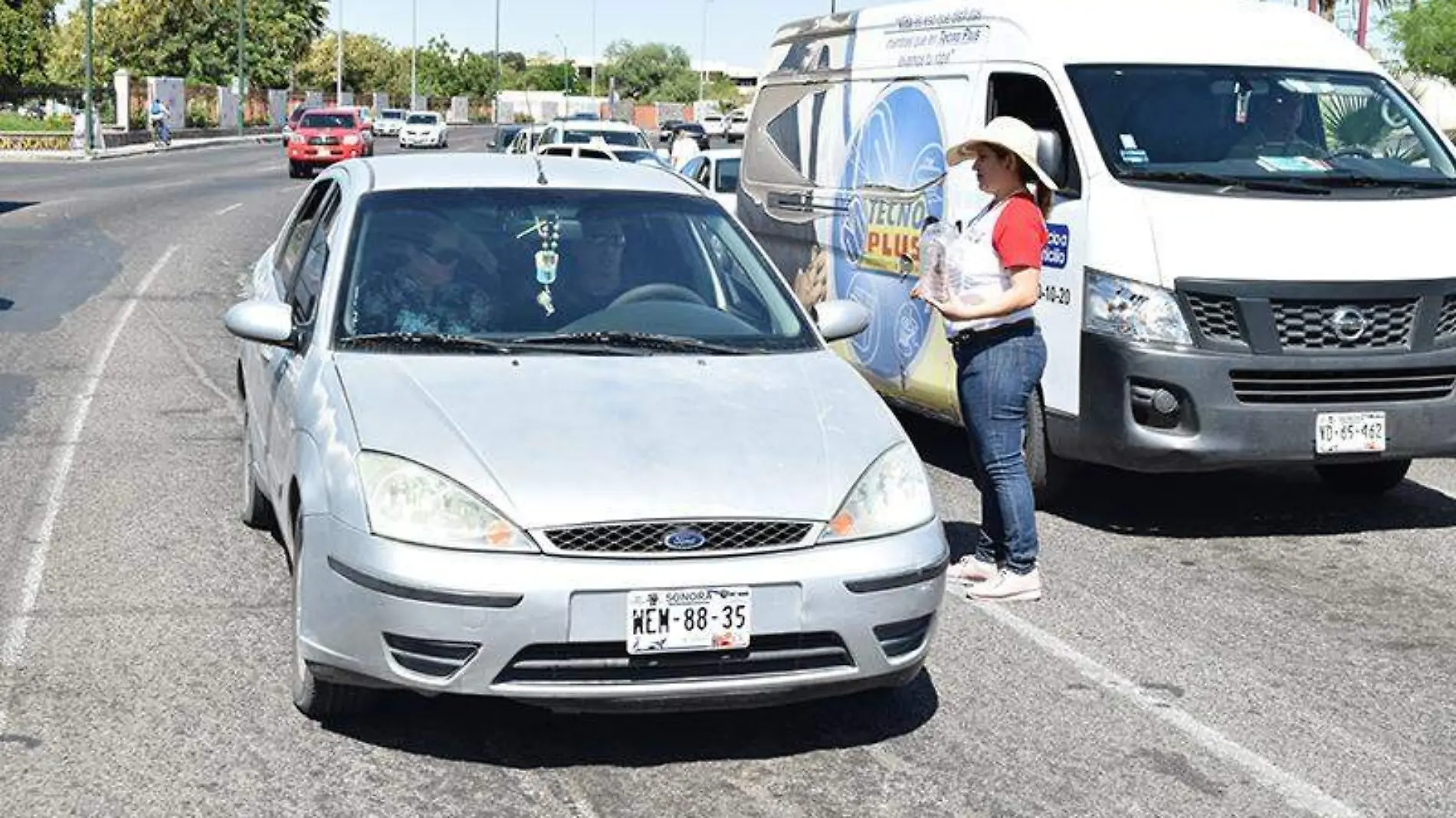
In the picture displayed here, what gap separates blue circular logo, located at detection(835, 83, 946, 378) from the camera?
9234 mm

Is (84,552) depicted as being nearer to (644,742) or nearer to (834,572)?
(644,742)

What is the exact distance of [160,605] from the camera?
6.46m

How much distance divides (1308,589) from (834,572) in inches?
120

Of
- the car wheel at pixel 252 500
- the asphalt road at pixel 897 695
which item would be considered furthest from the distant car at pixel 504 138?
the car wheel at pixel 252 500

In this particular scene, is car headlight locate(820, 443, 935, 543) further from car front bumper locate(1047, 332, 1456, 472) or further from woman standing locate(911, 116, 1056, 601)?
car front bumper locate(1047, 332, 1456, 472)

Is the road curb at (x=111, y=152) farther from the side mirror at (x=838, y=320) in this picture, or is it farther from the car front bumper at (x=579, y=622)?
the car front bumper at (x=579, y=622)

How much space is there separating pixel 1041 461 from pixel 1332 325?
1.34 m

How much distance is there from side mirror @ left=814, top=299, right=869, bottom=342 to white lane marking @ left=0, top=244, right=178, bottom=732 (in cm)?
269

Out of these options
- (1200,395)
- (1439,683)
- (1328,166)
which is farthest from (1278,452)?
(1439,683)

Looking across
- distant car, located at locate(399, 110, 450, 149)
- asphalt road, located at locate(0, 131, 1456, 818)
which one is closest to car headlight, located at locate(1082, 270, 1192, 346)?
asphalt road, located at locate(0, 131, 1456, 818)

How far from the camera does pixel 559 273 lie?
6.10 metres

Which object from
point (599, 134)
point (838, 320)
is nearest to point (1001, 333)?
point (838, 320)

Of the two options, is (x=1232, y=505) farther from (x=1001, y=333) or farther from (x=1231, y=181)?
(x=1001, y=333)

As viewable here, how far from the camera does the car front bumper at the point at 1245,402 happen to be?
7672 millimetres
